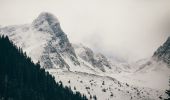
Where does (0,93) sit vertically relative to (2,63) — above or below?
below

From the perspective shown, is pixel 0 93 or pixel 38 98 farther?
pixel 38 98

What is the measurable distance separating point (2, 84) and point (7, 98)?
8.44 meters

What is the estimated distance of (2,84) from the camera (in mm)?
181125

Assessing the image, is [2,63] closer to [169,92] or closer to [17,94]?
[17,94]

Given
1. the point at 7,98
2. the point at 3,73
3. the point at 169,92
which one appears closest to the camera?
the point at 169,92

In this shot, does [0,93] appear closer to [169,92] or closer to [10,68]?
[10,68]

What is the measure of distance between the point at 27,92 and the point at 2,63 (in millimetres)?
19170

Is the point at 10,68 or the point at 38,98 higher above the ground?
the point at 10,68

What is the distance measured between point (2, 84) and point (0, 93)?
6.40m

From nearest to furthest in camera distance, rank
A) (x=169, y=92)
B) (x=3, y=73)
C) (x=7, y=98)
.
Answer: (x=169, y=92)
(x=7, y=98)
(x=3, y=73)

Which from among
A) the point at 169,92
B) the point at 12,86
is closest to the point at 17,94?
the point at 12,86

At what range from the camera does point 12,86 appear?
186500mm

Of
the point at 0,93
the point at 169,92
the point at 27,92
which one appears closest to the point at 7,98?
the point at 0,93

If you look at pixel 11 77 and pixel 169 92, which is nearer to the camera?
pixel 169 92
